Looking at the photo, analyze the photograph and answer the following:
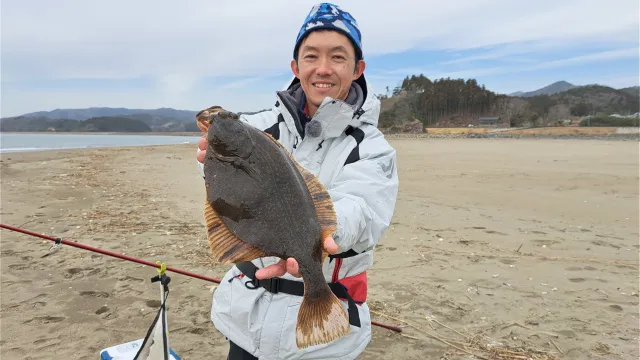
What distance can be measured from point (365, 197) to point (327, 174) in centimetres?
36

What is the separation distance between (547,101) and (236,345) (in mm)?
99147

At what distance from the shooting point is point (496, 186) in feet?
46.4

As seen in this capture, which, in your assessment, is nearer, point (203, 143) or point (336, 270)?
point (203, 143)

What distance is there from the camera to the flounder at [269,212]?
1.92 meters

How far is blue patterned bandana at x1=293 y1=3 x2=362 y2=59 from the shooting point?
257 cm

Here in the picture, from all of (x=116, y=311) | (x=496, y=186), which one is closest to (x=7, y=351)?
(x=116, y=311)

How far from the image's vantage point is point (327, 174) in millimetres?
2473

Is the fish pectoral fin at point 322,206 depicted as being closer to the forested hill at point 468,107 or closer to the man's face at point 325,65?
the man's face at point 325,65

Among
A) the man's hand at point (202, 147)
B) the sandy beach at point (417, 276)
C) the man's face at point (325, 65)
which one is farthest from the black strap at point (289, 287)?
the sandy beach at point (417, 276)

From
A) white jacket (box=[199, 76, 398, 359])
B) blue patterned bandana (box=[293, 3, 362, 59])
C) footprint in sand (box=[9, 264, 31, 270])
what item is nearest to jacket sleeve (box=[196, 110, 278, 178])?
white jacket (box=[199, 76, 398, 359])

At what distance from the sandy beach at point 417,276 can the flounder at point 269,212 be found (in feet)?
9.27

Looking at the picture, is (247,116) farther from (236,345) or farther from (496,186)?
A: (496,186)

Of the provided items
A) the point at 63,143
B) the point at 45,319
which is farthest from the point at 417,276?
the point at 63,143

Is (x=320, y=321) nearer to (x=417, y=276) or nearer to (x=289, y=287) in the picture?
(x=289, y=287)
